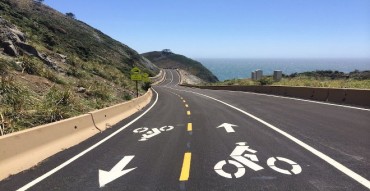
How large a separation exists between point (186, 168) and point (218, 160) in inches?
33.6

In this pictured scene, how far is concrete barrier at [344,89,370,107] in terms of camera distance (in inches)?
691

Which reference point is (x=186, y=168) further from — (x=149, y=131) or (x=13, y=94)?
(x=13, y=94)

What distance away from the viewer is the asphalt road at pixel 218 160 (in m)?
6.64

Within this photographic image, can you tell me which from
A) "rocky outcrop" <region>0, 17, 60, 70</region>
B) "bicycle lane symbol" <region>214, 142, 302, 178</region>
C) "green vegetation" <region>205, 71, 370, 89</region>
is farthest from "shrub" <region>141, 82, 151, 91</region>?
"bicycle lane symbol" <region>214, 142, 302, 178</region>

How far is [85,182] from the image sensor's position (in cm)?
698

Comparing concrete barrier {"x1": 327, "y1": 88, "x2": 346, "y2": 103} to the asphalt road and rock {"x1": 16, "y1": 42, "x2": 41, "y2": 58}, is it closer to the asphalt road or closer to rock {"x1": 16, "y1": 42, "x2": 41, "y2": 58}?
the asphalt road

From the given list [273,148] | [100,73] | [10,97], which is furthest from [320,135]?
[100,73]

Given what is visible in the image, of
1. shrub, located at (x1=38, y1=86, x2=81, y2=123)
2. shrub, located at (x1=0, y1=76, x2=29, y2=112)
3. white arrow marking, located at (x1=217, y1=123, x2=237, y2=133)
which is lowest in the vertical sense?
white arrow marking, located at (x1=217, y1=123, x2=237, y2=133)

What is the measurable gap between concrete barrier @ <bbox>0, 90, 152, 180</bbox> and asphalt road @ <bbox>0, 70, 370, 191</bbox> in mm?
238

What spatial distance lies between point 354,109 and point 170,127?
756cm

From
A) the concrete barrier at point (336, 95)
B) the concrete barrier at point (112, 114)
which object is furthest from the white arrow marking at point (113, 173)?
the concrete barrier at point (336, 95)

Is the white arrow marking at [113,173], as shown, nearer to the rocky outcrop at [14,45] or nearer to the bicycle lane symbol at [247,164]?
the bicycle lane symbol at [247,164]

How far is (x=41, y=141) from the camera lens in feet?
30.6

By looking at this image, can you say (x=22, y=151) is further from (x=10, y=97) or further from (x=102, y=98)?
(x=102, y=98)
